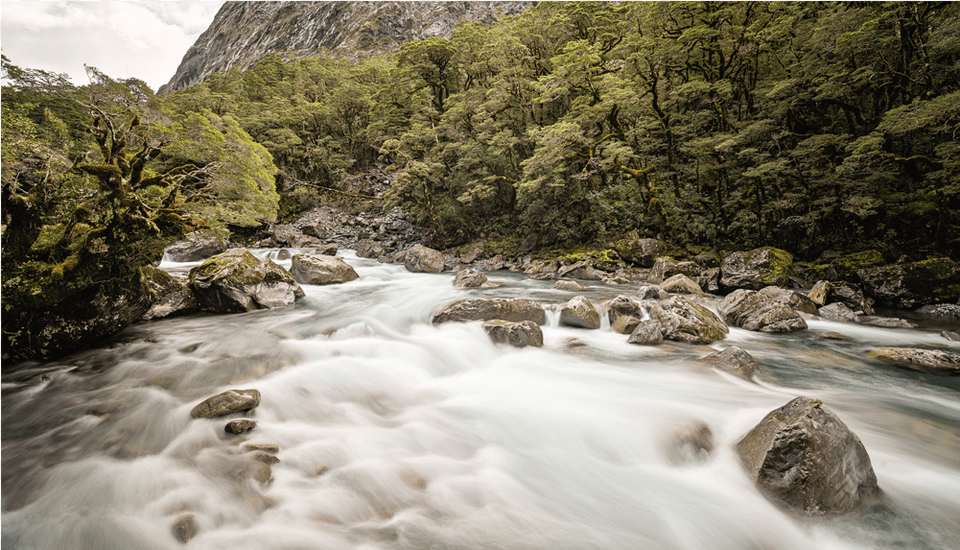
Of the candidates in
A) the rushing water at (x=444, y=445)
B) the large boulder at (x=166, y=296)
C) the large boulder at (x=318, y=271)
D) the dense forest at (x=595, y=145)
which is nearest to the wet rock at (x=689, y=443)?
the rushing water at (x=444, y=445)

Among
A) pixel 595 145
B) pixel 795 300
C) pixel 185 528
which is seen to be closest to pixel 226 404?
pixel 185 528

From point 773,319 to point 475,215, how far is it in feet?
52.6

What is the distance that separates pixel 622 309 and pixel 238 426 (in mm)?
7099

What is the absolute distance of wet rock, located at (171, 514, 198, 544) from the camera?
2.65 metres

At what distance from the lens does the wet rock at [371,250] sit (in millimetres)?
20961

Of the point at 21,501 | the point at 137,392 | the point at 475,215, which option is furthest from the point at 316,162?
the point at 21,501

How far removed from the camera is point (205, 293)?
840 centimetres

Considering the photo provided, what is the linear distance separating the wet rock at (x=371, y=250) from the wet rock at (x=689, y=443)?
61.9ft

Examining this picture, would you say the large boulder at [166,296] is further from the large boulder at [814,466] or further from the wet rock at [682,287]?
the wet rock at [682,287]

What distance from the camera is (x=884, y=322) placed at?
7.81 meters

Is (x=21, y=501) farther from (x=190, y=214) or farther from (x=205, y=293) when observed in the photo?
(x=205, y=293)

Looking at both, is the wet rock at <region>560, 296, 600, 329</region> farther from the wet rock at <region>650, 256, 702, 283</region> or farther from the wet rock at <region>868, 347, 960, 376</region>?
the wet rock at <region>650, 256, 702, 283</region>

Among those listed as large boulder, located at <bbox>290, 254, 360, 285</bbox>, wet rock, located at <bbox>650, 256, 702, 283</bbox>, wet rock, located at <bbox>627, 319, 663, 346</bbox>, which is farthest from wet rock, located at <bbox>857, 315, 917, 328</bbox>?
large boulder, located at <bbox>290, 254, 360, 285</bbox>

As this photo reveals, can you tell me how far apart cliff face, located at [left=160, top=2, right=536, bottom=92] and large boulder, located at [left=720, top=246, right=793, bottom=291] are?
234 feet
